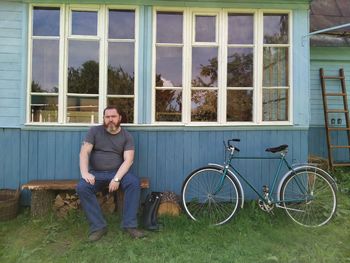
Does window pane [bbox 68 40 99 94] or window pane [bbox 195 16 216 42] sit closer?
window pane [bbox 68 40 99 94]

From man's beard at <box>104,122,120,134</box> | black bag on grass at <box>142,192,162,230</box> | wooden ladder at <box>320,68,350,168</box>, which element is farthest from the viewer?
wooden ladder at <box>320,68,350,168</box>

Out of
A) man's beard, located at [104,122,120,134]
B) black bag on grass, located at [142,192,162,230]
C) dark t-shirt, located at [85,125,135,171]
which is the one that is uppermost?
man's beard, located at [104,122,120,134]

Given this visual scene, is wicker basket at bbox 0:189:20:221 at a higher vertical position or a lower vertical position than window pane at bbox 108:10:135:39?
lower

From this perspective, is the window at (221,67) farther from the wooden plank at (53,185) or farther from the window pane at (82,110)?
the wooden plank at (53,185)

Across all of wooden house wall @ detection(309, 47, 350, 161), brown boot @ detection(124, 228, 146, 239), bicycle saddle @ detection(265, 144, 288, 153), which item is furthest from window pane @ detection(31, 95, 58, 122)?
wooden house wall @ detection(309, 47, 350, 161)

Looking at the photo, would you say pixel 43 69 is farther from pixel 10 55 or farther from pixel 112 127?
pixel 112 127

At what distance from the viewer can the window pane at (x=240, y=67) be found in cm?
479

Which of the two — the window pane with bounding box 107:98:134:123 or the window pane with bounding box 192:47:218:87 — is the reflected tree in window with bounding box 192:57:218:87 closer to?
the window pane with bounding box 192:47:218:87

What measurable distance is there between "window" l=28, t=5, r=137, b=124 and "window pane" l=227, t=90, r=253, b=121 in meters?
1.34

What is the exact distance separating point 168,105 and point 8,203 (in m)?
2.39

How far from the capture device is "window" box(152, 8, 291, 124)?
15.5ft

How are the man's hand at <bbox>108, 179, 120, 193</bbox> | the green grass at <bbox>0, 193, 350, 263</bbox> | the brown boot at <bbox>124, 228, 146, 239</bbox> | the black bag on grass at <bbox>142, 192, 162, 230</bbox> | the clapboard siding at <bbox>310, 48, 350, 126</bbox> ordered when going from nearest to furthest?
1. the green grass at <bbox>0, 193, 350, 263</bbox>
2. the brown boot at <bbox>124, 228, 146, 239</bbox>
3. the man's hand at <bbox>108, 179, 120, 193</bbox>
4. the black bag on grass at <bbox>142, 192, 162, 230</bbox>
5. the clapboard siding at <bbox>310, 48, 350, 126</bbox>

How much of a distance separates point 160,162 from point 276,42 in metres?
2.32

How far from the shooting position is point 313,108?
23.0 ft
